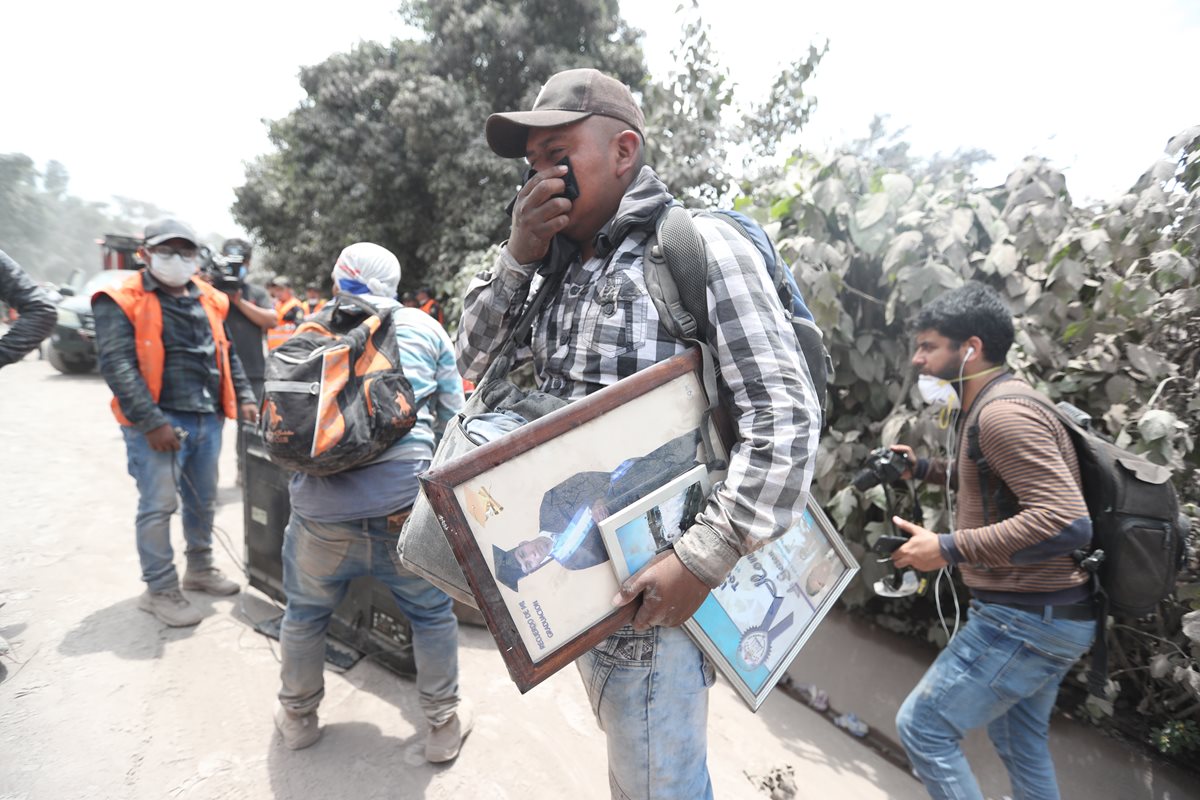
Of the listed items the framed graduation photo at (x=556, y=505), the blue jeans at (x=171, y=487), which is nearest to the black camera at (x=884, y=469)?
the framed graduation photo at (x=556, y=505)

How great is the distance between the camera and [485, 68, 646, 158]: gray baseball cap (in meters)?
1.36

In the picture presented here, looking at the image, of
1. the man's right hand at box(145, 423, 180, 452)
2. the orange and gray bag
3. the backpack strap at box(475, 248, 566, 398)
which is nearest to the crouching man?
the orange and gray bag

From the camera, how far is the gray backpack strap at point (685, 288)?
1280 mm

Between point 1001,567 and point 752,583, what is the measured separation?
1.19 metres

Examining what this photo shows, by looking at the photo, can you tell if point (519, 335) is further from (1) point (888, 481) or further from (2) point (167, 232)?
(2) point (167, 232)

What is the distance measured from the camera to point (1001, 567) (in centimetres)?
203

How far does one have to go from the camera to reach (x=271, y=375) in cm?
218

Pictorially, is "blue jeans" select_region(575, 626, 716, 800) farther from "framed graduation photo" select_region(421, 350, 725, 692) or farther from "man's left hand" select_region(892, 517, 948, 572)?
"man's left hand" select_region(892, 517, 948, 572)

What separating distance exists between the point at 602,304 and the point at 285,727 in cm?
230

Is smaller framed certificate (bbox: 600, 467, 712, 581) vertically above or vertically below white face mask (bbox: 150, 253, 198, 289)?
below

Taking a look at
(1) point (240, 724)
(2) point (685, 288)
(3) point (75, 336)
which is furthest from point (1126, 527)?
(3) point (75, 336)

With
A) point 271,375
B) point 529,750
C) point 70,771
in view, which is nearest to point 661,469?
point 271,375

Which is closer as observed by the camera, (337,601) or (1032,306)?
(337,601)

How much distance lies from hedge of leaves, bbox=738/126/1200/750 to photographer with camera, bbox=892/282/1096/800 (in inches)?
24.0
